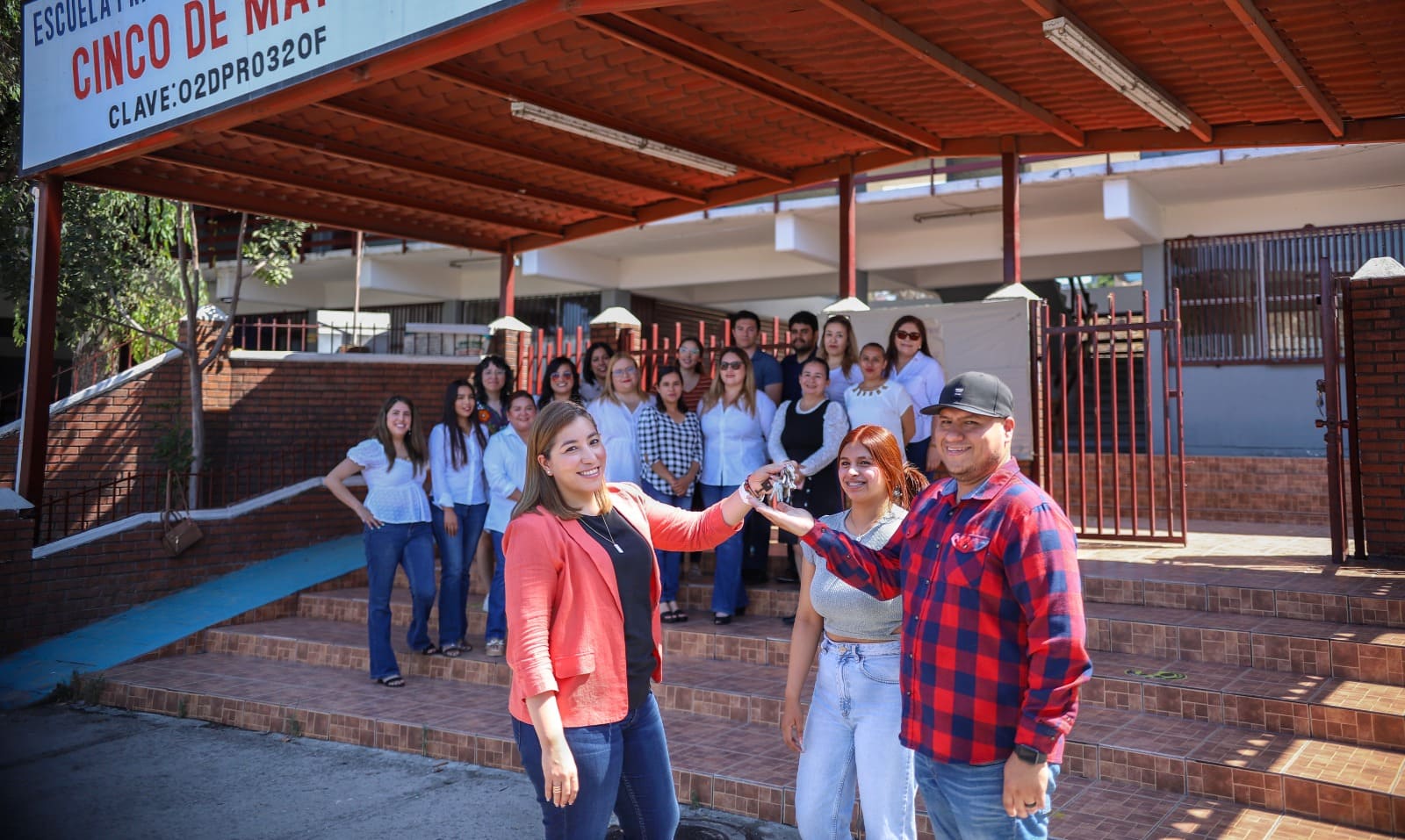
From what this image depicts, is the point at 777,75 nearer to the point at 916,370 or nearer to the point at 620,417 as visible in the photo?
the point at 916,370

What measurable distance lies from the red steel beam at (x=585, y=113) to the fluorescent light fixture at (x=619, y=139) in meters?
0.03

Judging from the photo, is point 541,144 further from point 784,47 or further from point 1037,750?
point 1037,750

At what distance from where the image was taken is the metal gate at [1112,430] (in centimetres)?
745

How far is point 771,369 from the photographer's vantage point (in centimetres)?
724

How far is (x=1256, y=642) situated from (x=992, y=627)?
3.56m

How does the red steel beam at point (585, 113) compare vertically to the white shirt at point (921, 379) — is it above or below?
above

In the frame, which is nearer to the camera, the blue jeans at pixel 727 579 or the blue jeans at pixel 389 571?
the blue jeans at pixel 389 571

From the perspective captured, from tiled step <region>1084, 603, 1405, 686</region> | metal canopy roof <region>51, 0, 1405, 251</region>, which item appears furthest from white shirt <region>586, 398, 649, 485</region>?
tiled step <region>1084, 603, 1405, 686</region>

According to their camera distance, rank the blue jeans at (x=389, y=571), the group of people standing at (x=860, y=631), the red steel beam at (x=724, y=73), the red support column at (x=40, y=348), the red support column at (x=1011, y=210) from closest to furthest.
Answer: the group of people standing at (x=860, y=631) → the red steel beam at (x=724, y=73) → the blue jeans at (x=389, y=571) → the red support column at (x=40, y=348) → the red support column at (x=1011, y=210)

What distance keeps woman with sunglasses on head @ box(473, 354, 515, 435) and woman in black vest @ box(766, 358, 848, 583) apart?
82.6 inches

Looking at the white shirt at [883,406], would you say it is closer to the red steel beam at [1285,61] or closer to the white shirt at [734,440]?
the white shirt at [734,440]

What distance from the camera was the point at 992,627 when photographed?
2441 mm

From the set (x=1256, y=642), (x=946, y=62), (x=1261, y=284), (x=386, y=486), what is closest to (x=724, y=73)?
(x=946, y=62)

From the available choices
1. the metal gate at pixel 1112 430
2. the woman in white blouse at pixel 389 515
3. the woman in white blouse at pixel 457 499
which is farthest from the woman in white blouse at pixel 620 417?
the metal gate at pixel 1112 430
